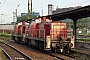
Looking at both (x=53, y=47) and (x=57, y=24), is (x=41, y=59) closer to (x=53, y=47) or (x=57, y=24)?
(x=53, y=47)

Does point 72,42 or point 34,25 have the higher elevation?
point 34,25

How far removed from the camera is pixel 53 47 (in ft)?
56.0

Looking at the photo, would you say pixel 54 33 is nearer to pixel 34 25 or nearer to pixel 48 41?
→ pixel 48 41

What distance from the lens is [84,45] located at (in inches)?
925

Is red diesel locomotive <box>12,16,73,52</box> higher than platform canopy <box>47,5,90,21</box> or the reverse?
the reverse

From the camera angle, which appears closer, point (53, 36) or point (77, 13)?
point (53, 36)

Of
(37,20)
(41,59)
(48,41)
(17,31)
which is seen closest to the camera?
(41,59)

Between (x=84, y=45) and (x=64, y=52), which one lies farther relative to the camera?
(x=84, y=45)

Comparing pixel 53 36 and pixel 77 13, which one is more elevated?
pixel 77 13

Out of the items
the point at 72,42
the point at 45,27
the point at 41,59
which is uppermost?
the point at 45,27

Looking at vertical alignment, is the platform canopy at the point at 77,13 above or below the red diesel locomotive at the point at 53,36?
above

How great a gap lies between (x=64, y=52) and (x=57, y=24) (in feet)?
8.82

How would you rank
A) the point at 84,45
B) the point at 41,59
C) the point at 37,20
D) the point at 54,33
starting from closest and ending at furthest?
the point at 41,59 → the point at 54,33 → the point at 37,20 → the point at 84,45

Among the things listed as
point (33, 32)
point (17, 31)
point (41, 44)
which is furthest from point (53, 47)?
point (17, 31)
